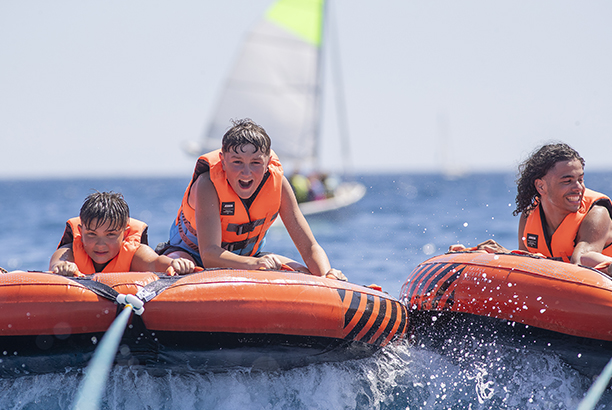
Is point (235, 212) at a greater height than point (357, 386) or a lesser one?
greater

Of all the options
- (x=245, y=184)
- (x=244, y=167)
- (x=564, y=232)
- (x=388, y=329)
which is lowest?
(x=388, y=329)

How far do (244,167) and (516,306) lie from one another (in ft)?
5.03

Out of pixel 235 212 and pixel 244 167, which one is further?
pixel 235 212

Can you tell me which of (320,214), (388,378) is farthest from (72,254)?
(320,214)

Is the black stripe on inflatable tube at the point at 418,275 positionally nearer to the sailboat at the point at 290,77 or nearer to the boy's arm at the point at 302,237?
the boy's arm at the point at 302,237

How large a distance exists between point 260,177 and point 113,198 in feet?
2.62

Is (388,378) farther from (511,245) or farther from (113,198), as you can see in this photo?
(511,245)

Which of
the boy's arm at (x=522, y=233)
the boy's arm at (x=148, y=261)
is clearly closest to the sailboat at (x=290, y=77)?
the boy's arm at (x=522, y=233)

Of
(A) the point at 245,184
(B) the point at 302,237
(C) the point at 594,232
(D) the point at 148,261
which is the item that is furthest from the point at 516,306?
(D) the point at 148,261

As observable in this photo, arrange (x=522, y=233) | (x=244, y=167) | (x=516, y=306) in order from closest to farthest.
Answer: (x=516, y=306), (x=244, y=167), (x=522, y=233)

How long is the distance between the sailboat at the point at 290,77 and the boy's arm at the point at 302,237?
13.1 m

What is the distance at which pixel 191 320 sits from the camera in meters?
2.77

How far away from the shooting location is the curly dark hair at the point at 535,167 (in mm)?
3623

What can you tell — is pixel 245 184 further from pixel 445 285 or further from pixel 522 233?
pixel 522 233
